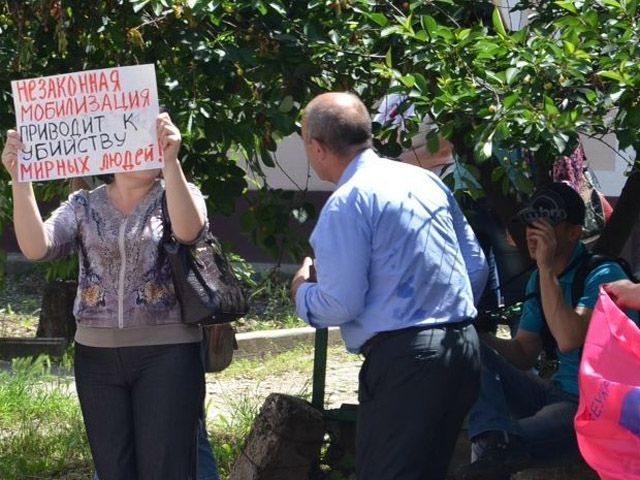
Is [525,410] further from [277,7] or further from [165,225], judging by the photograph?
[277,7]

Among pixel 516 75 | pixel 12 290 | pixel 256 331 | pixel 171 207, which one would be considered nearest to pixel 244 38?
pixel 171 207

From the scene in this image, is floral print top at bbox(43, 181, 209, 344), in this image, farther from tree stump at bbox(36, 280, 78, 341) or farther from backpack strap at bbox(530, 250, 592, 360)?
tree stump at bbox(36, 280, 78, 341)

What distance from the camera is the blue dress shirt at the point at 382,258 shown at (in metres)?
3.71

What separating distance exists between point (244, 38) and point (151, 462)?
1483 mm

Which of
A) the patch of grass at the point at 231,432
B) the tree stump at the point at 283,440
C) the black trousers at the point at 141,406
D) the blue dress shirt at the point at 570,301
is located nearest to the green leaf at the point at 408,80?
the blue dress shirt at the point at 570,301

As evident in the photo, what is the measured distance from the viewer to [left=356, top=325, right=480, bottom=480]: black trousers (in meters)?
3.78

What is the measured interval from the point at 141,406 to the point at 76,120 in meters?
0.95

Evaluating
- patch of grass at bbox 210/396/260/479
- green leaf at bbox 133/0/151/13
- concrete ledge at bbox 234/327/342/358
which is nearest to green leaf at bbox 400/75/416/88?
green leaf at bbox 133/0/151/13

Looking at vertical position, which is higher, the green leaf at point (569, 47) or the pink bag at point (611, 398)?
the green leaf at point (569, 47)

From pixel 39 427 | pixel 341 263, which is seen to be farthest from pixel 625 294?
pixel 39 427

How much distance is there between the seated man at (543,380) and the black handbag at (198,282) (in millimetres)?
939

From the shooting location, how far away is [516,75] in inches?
154

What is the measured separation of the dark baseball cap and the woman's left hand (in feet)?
4.02

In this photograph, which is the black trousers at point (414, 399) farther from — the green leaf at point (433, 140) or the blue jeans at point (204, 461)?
the blue jeans at point (204, 461)
